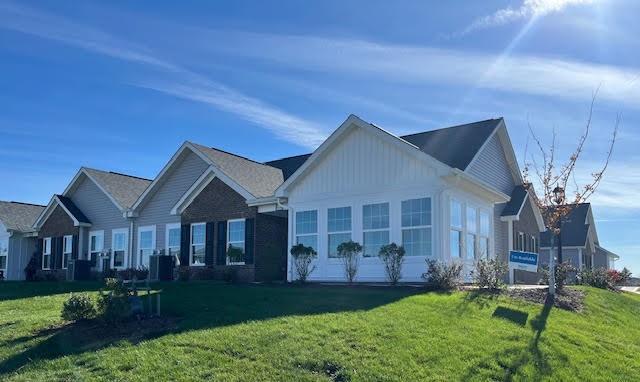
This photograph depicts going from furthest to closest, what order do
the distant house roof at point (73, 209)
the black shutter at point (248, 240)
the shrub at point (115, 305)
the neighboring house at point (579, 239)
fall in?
the neighboring house at point (579, 239)
the distant house roof at point (73, 209)
the black shutter at point (248, 240)
the shrub at point (115, 305)

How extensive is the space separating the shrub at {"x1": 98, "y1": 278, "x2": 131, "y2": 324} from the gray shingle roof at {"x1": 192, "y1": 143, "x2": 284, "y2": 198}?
437 inches

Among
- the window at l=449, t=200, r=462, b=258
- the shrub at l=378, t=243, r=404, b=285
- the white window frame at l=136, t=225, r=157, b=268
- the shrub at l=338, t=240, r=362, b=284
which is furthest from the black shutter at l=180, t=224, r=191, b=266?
the window at l=449, t=200, r=462, b=258

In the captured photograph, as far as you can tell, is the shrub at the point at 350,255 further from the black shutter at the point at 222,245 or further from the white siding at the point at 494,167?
the black shutter at the point at 222,245

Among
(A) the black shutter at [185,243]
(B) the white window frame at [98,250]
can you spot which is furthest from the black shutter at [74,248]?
(A) the black shutter at [185,243]

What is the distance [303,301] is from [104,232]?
60.7ft

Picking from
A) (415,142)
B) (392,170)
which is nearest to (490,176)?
(415,142)

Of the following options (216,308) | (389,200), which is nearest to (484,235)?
(389,200)

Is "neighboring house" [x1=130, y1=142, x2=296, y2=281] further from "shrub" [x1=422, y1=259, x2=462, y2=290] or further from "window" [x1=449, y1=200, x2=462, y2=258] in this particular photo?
"shrub" [x1=422, y1=259, x2=462, y2=290]

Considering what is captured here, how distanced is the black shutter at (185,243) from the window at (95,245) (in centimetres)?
648

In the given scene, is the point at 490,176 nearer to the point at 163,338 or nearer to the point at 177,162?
the point at 177,162

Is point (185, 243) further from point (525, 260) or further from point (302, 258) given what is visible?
point (525, 260)

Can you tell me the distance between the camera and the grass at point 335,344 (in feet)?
30.1

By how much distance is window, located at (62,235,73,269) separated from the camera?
3092 cm

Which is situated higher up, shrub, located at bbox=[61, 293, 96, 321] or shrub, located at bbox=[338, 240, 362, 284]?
shrub, located at bbox=[338, 240, 362, 284]
